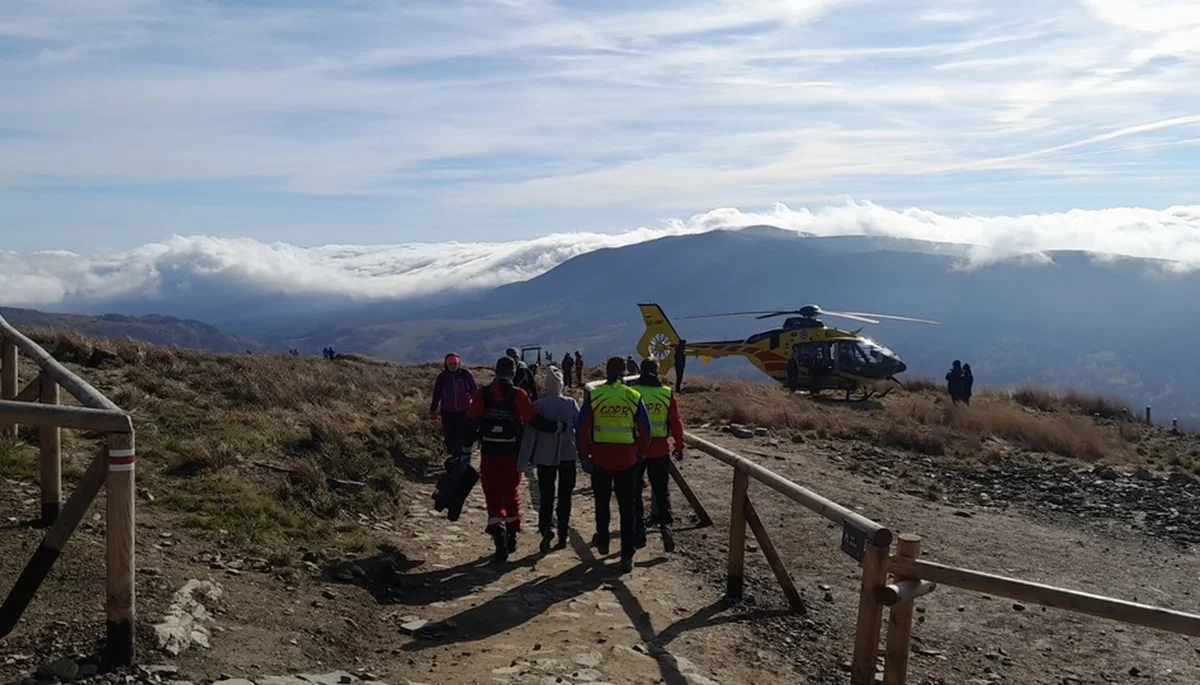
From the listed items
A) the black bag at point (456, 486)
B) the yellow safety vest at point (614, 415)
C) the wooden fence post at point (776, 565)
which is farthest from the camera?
the black bag at point (456, 486)

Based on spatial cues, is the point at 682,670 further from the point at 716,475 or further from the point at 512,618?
the point at 716,475

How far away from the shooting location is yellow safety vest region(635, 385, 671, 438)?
9.23 m

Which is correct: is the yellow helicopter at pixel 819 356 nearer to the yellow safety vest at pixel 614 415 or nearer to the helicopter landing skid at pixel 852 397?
the helicopter landing skid at pixel 852 397

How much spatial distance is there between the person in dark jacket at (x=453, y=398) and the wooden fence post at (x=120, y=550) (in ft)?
23.5

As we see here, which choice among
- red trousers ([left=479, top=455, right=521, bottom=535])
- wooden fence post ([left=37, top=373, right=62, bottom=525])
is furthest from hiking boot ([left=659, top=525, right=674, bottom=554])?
wooden fence post ([left=37, top=373, right=62, bottom=525])

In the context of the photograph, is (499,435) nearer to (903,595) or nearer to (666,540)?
(666,540)

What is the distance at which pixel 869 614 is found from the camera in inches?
219

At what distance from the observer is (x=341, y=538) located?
8695mm

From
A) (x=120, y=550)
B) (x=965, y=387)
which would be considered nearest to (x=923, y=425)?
(x=965, y=387)

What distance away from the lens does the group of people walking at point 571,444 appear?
8680 mm

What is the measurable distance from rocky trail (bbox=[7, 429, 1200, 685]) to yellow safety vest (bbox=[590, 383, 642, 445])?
4.09 ft

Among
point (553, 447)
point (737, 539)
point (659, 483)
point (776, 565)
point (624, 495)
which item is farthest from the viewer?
point (659, 483)

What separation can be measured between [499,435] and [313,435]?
4.31 m

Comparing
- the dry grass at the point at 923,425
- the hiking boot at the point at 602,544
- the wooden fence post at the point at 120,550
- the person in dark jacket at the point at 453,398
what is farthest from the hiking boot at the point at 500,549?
the dry grass at the point at 923,425
